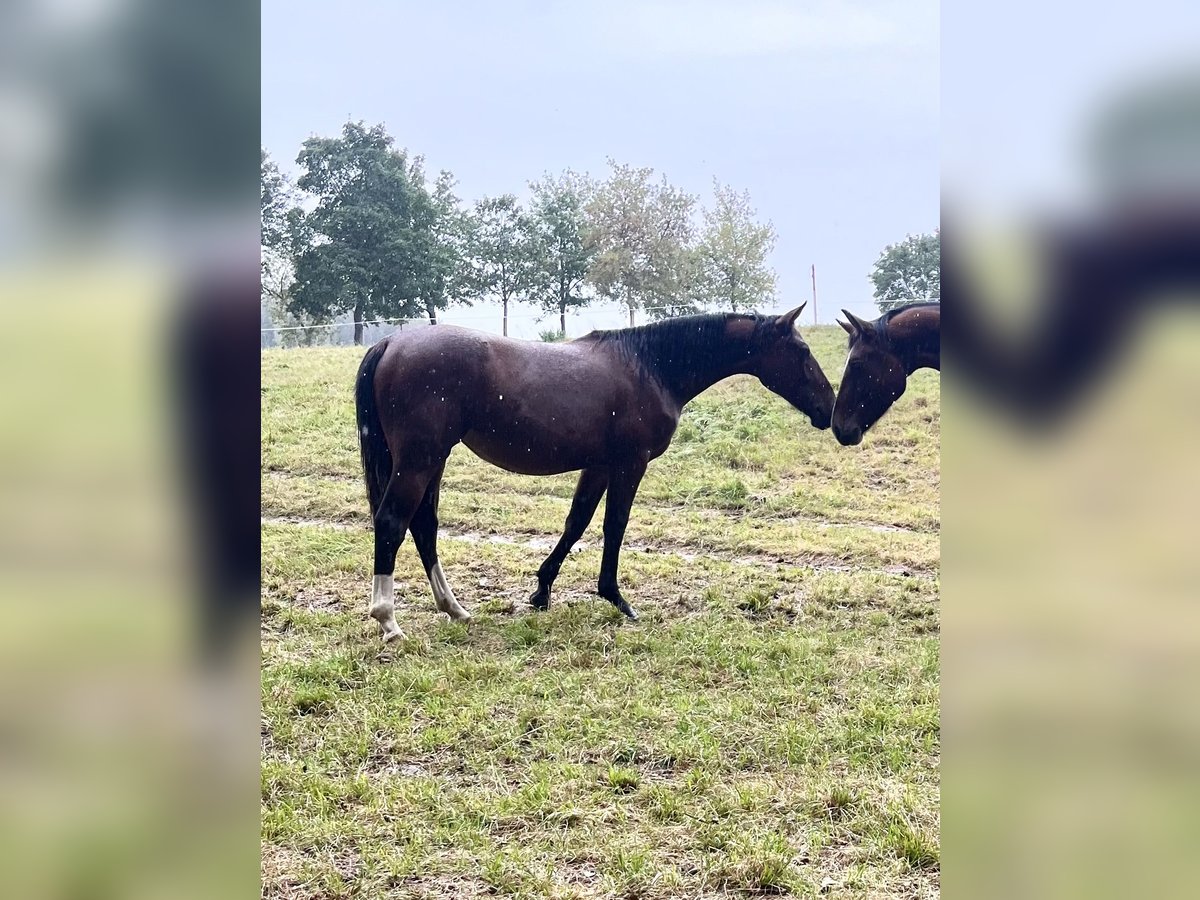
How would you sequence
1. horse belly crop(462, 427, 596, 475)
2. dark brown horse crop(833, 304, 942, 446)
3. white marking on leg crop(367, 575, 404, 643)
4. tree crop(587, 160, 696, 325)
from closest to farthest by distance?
white marking on leg crop(367, 575, 404, 643) → horse belly crop(462, 427, 596, 475) → dark brown horse crop(833, 304, 942, 446) → tree crop(587, 160, 696, 325)

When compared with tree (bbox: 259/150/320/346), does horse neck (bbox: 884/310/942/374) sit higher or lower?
lower

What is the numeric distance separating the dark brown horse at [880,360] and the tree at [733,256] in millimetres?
961

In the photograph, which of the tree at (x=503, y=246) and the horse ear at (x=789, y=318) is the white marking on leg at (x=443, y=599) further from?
the horse ear at (x=789, y=318)

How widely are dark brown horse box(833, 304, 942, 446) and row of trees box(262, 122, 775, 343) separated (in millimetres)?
1063

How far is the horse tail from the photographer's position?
4.04 metres

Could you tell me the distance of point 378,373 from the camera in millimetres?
4008

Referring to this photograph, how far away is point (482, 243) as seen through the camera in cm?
544

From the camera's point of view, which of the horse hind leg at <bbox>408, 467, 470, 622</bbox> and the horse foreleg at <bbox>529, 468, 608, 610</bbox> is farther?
the horse foreleg at <bbox>529, 468, 608, 610</bbox>

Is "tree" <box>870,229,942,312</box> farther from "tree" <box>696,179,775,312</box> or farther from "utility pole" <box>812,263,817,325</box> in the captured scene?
"tree" <box>696,179,775,312</box>
